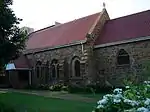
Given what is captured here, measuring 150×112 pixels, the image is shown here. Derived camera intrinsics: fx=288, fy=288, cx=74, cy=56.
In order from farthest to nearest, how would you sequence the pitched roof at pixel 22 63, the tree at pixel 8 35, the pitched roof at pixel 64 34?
the pitched roof at pixel 22 63, the pitched roof at pixel 64 34, the tree at pixel 8 35

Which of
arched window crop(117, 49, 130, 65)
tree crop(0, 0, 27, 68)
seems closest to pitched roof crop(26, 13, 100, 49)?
arched window crop(117, 49, 130, 65)

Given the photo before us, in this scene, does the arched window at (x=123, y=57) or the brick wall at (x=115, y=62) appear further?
the arched window at (x=123, y=57)

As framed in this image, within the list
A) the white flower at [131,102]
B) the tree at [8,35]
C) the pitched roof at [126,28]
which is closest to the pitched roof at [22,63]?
the pitched roof at [126,28]

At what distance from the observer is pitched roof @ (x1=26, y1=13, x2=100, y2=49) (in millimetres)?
32125

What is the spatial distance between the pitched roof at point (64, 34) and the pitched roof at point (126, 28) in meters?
2.00

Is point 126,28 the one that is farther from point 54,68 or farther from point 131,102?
point 131,102

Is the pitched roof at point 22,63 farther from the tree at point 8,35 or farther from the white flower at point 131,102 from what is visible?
the white flower at point 131,102

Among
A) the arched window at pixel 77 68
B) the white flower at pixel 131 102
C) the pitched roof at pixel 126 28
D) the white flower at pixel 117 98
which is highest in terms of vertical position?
the pitched roof at pixel 126 28

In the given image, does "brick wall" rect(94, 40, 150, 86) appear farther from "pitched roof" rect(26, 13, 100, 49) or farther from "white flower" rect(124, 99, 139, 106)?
"white flower" rect(124, 99, 139, 106)

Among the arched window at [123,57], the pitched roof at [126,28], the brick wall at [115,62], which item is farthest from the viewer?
the arched window at [123,57]

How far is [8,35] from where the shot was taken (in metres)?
18.6

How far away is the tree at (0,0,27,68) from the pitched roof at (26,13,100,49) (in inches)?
471

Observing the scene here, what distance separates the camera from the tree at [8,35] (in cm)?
1778

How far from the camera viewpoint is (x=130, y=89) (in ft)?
18.1
